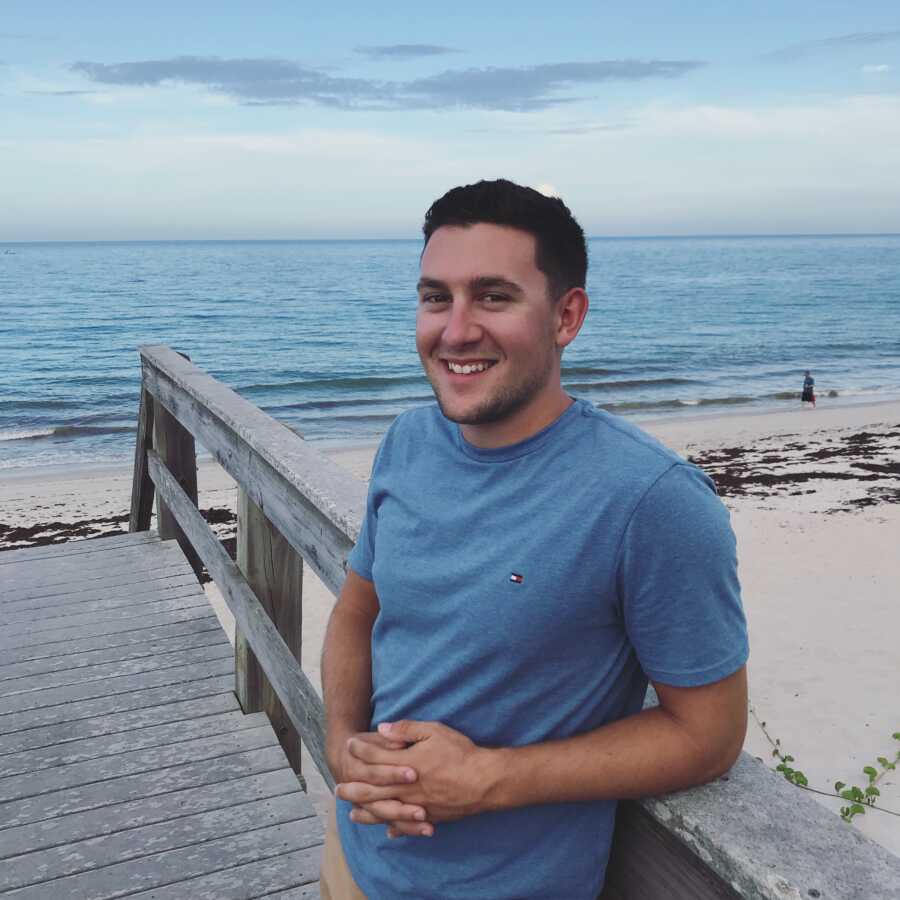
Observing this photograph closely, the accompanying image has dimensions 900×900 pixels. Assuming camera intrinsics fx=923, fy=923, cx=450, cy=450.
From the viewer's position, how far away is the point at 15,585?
4648mm

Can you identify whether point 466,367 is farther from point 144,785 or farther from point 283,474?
point 144,785

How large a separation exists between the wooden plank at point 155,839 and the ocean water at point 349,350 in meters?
16.0

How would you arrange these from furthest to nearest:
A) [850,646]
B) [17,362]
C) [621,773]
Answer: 1. [17,362]
2. [850,646]
3. [621,773]

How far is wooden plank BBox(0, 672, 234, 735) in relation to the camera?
11.0 feet

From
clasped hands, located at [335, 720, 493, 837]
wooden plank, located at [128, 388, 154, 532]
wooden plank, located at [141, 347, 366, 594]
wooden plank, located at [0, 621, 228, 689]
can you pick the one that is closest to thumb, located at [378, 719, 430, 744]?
clasped hands, located at [335, 720, 493, 837]

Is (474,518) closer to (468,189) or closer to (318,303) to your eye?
(468,189)

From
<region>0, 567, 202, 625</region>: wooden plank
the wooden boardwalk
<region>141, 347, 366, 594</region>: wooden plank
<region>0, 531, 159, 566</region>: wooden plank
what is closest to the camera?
<region>141, 347, 366, 594</region>: wooden plank

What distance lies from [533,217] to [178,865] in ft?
6.81

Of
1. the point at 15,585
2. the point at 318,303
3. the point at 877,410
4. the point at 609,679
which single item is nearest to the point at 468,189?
the point at 609,679

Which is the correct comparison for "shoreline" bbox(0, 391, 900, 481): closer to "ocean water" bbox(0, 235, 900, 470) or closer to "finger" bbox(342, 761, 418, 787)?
"ocean water" bbox(0, 235, 900, 470)

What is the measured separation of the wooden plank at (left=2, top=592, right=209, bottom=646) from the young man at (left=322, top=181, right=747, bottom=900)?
2812 millimetres

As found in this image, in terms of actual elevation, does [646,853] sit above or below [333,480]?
below

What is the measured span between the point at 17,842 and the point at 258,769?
73 cm

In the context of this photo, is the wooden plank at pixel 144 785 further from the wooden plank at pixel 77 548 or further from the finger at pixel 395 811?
the wooden plank at pixel 77 548
